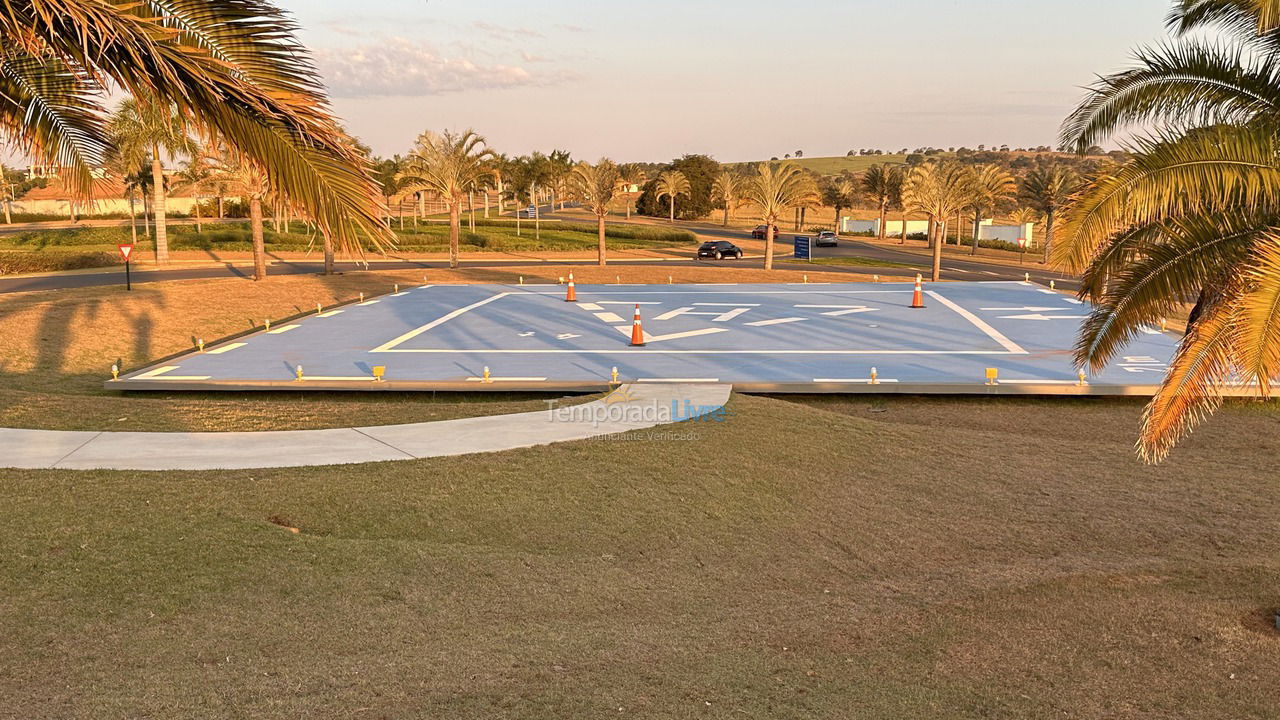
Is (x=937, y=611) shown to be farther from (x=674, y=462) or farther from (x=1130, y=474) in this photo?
(x=1130, y=474)

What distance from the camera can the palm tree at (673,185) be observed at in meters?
91.7

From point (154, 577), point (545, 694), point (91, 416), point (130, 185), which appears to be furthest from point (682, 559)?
point (130, 185)

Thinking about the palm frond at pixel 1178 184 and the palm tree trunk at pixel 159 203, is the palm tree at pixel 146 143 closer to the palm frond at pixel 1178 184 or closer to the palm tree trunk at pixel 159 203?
the palm tree trunk at pixel 159 203

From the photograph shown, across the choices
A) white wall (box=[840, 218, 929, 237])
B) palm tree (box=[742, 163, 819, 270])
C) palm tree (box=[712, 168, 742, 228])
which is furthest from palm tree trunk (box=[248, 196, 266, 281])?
white wall (box=[840, 218, 929, 237])

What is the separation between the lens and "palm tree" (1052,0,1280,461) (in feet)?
21.0

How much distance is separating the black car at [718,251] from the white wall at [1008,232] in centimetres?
2686

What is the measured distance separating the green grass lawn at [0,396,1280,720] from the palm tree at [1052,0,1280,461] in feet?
5.45

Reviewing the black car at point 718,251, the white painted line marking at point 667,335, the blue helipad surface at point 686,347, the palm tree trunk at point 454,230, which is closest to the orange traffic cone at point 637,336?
the blue helipad surface at point 686,347

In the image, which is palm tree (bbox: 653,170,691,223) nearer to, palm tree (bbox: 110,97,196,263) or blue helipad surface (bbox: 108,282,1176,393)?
palm tree (bbox: 110,97,196,263)

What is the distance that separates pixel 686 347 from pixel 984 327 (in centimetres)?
769

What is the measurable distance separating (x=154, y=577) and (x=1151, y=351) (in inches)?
715

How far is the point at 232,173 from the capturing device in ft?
109

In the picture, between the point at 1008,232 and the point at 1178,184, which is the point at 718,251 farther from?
the point at 1178,184

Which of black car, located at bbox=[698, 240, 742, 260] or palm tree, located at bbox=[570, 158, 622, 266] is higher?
palm tree, located at bbox=[570, 158, 622, 266]
